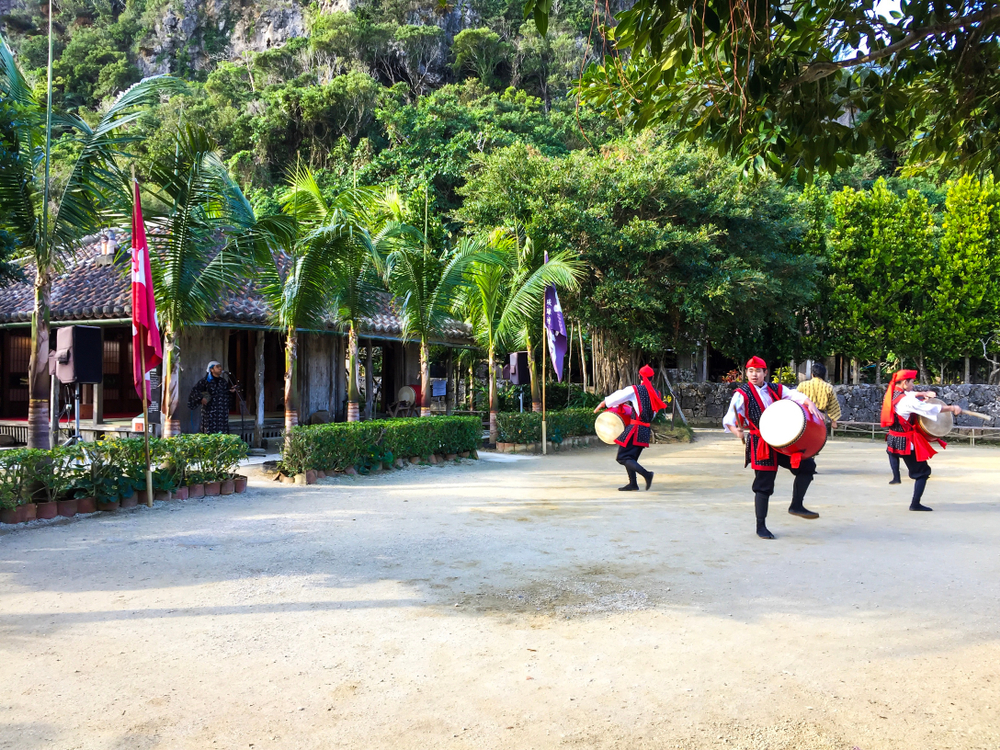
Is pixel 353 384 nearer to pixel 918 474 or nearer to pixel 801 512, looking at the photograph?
pixel 801 512

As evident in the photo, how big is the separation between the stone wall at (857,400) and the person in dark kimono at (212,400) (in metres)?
15.4

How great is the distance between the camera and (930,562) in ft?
18.7

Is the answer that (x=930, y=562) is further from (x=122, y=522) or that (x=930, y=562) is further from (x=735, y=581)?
(x=122, y=522)

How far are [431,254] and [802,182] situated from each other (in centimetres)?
854

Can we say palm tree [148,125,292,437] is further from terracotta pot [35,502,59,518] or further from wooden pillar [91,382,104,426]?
wooden pillar [91,382,104,426]

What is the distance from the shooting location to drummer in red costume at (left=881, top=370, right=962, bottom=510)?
8.10m

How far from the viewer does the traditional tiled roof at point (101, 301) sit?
41.1 ft

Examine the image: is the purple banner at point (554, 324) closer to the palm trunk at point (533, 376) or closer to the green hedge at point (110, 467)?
the palm trunk at point (533, 376)

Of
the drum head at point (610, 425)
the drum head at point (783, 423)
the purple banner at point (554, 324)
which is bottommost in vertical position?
the drum head at point (610, 425)

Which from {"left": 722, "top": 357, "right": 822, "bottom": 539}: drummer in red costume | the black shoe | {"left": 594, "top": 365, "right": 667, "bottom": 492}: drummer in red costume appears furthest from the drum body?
{"left": 594, "top": 365, "right": 667, "bottom": 492}: drummer in red costume

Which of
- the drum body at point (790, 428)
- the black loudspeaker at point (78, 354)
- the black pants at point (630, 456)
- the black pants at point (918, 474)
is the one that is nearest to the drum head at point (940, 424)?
the black pants at point (918, 474)

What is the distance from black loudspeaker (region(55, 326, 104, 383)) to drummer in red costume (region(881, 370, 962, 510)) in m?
8.95

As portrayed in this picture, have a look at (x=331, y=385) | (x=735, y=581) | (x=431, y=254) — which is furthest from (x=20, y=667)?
(x=331, y=385)

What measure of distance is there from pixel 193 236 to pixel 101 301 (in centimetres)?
477
